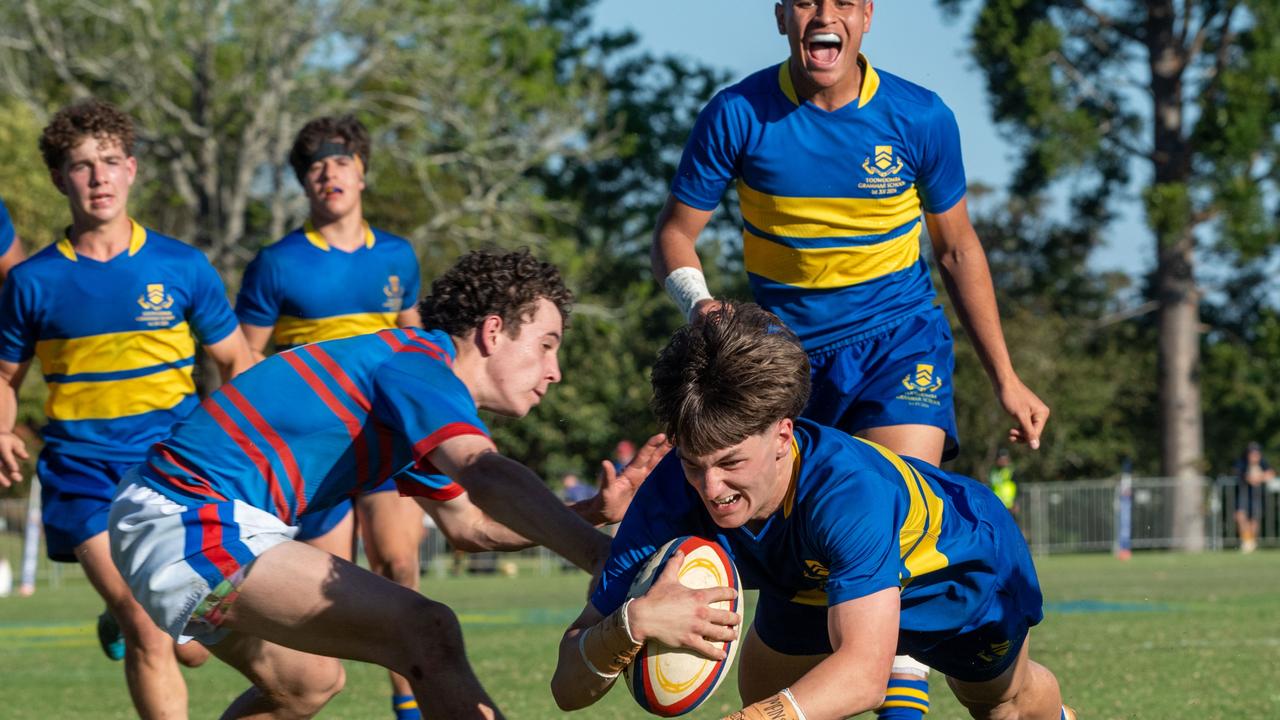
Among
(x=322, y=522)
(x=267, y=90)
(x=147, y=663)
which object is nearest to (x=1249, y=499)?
(x=267, y=90)

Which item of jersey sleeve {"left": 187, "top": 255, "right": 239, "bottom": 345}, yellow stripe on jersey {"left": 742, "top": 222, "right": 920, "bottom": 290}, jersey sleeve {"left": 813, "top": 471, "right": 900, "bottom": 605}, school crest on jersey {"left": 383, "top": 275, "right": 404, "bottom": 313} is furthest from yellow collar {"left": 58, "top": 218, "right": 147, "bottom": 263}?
jersey sleeve {"left": 813, "top": 471, "right": 900, "bottom": 605}

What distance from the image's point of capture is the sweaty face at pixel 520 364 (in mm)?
4906

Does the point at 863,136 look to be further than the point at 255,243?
No

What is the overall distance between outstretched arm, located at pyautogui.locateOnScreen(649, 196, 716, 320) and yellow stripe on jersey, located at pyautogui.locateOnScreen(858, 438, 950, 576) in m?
1.39

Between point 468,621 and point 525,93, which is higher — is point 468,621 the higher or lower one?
the lower one

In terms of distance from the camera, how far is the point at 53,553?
720 centimetres

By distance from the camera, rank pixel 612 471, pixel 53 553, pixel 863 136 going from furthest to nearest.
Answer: pixel 53 553 < pixel 863 136 < pixel 612 471

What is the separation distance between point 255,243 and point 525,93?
30.4ft

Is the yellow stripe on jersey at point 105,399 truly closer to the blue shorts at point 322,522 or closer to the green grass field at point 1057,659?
the blue shorts at point 322,522

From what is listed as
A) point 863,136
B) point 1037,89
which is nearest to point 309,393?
point 863,136

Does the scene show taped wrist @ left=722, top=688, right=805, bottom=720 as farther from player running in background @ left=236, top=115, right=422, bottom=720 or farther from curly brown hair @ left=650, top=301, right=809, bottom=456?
player running in background @ left=236, top=115, right=422, bottom=720

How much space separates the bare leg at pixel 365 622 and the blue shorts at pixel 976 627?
0.95 metres

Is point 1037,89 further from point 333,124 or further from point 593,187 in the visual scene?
point 333,124

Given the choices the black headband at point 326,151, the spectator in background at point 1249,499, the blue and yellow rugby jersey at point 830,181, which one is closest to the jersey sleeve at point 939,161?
the blue and yellow rugby jersey at point 830,181
